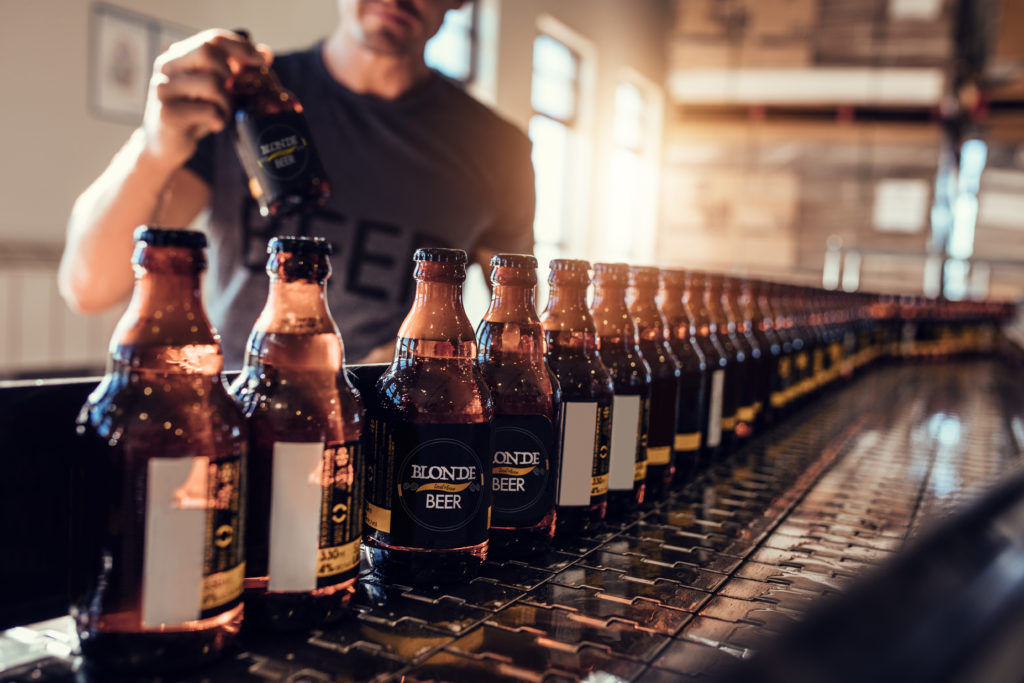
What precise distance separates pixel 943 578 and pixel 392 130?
1553mm

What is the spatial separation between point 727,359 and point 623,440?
0.39 meters

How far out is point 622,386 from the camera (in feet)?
2.85

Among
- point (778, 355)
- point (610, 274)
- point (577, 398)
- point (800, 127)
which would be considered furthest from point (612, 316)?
point (800, 127)

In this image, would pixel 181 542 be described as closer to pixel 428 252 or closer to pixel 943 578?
pixel 428 252

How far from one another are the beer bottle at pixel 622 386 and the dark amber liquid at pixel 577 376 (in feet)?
0.13

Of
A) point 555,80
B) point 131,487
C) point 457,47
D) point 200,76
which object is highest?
point 555,80

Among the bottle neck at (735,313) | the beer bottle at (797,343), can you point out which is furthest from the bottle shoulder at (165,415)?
the beer bottle at (797,343)

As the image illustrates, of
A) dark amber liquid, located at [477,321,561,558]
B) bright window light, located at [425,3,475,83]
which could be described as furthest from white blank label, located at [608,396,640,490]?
bright window light, located at [425,3,475,83]

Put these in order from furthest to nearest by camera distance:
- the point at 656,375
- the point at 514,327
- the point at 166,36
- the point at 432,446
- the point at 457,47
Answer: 1. the point at 457,47
2. the point at 166,36
3. the point at 656,375
4. the point at 514,327
5. the point at 432,446

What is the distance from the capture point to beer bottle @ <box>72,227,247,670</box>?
49cm

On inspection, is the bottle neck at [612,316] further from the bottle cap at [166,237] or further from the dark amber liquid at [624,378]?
the bottle cap at [166,237]

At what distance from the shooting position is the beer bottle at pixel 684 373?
1051 mm

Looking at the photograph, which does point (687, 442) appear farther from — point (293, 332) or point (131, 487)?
point (131, 487)

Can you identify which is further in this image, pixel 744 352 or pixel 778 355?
pixel 778 355
